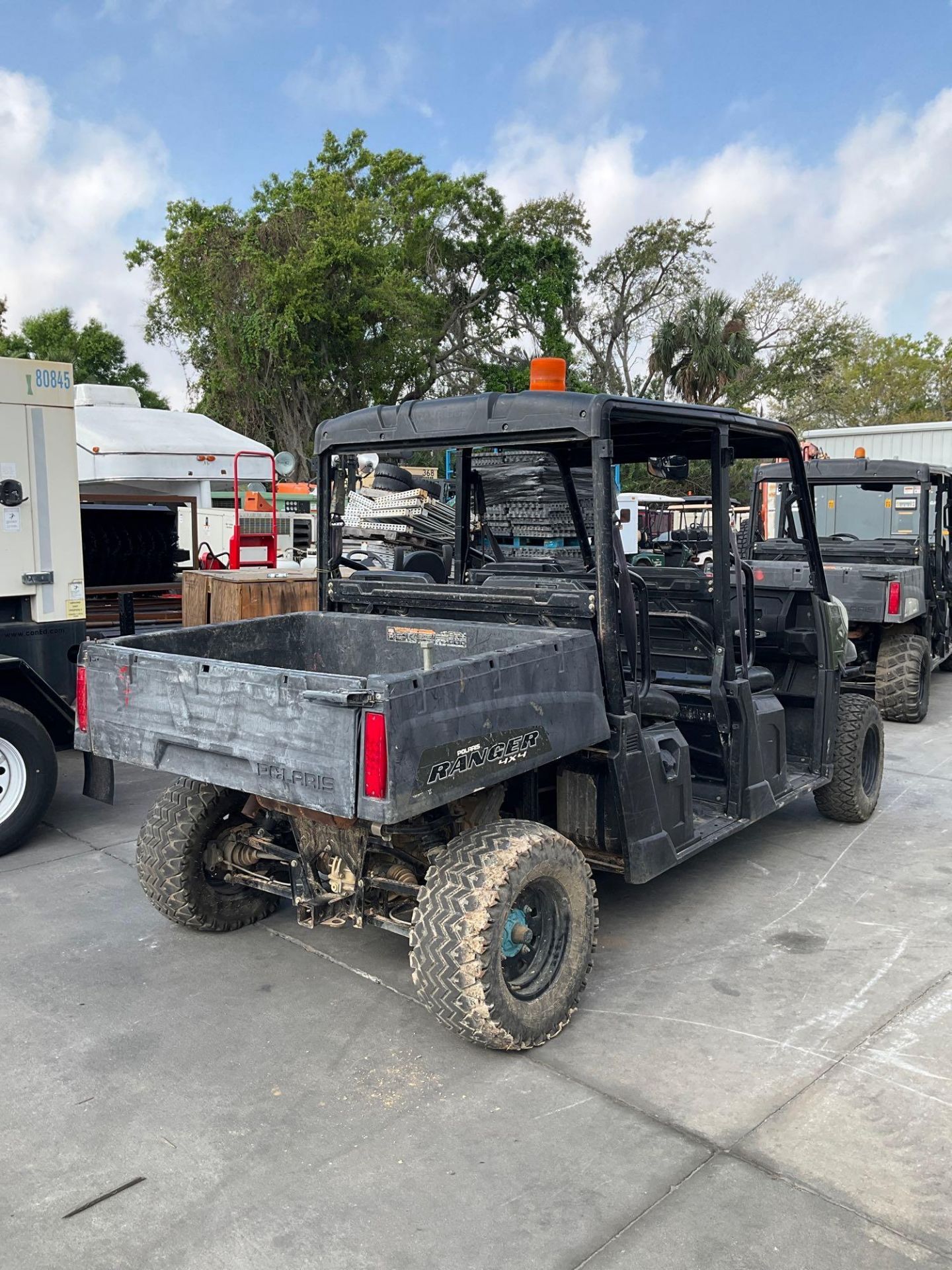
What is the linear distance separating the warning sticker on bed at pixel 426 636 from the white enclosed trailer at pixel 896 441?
10.6 meters

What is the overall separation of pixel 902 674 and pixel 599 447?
6.29m

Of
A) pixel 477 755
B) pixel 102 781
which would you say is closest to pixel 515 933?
pixel 477 755

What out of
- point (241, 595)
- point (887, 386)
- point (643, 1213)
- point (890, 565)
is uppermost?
point (887, 386)

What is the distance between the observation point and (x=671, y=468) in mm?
4898

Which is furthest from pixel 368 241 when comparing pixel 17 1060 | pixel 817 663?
pixel 17 1060

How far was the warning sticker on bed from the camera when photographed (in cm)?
448

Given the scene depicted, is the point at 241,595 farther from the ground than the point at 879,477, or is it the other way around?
the point at 879,477

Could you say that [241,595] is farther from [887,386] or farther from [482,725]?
[887,386]

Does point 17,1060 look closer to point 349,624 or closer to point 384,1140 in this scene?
point 384,1140

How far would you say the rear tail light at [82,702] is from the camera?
399 centimetres

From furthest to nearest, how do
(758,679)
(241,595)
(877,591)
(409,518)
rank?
(409,518)
(877,591)
(241,595)
(758,679)

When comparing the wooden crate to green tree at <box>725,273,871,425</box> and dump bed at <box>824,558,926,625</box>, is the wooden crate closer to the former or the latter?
dump bed at <box>824,558,926,625</box>

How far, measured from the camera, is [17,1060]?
3.55 meters

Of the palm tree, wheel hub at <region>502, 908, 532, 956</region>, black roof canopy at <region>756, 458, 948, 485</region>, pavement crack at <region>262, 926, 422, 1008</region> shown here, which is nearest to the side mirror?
wheel hub at <region>502, 908, 532, 956</region>
